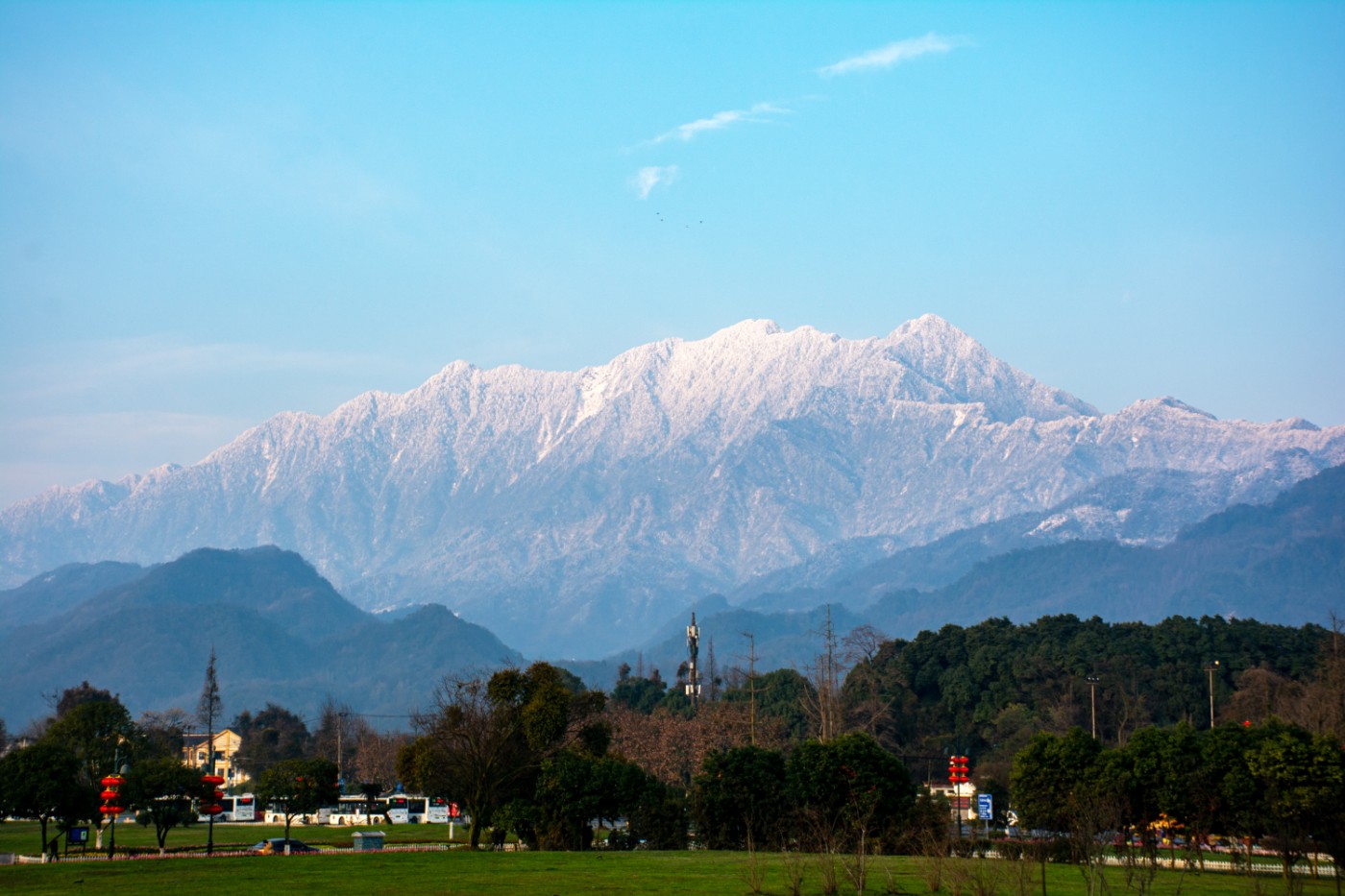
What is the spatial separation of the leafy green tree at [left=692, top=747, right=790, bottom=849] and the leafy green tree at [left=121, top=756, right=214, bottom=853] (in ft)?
75.4

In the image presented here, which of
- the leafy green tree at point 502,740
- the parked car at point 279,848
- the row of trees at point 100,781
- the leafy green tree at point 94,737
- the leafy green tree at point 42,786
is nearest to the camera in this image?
the leafy green tree at point 42,786

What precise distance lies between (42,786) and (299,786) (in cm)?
1775

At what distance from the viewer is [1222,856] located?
2190 inches

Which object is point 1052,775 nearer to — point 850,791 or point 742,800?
point 850,791

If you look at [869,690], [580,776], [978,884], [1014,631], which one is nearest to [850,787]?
[580,776]

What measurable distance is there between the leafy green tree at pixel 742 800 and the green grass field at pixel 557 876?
4.80 m

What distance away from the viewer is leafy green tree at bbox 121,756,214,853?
61688mm

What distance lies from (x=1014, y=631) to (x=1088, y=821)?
4284 inches

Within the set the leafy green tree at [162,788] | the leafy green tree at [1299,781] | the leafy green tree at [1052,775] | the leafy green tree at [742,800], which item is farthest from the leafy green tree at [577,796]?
the leafy green tree at [1299,781]

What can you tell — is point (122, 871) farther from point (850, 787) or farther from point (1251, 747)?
point (1251, 747)

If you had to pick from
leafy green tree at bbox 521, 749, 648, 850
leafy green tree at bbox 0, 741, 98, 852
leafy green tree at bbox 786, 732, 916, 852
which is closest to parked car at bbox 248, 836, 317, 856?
leafy green tree at bbox 0, 741, 98, 852

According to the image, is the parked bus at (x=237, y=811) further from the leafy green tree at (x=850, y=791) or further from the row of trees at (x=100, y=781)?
the leafy green tree at (x=850, y=791)

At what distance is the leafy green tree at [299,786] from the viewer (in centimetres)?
7375

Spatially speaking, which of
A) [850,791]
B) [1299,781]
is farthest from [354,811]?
[1299,781]
